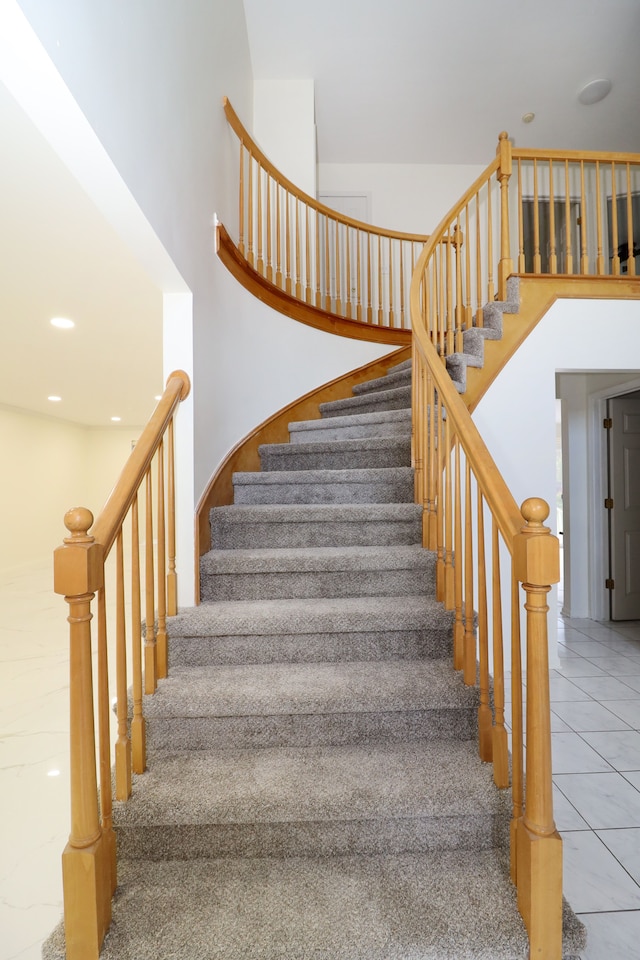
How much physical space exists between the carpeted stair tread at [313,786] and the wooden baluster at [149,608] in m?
0.25

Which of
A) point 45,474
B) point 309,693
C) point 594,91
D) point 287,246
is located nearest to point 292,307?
point 287,246

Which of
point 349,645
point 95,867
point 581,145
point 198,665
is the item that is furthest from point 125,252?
point 581,145

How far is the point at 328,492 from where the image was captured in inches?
102

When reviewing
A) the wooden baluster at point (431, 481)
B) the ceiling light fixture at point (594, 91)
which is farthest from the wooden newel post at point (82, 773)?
the ceiling light fixture at point (594, 91)

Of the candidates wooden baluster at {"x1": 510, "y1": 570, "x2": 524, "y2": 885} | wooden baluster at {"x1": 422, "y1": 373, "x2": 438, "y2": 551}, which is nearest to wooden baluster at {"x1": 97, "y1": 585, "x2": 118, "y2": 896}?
wooden baluster at {"x1": 510, "y1": 570, "x2": 524, "y2": 885}

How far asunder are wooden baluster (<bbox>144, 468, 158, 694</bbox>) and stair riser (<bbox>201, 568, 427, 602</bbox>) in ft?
1.39

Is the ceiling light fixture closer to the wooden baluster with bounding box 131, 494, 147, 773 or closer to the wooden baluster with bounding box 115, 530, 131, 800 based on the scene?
the wooden baluster with bounding box 131, 494, 147, 773

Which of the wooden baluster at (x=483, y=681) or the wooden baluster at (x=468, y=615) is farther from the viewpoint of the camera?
the wooden baluster at (x=468, y=615)

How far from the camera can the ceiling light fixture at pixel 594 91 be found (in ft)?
14.5

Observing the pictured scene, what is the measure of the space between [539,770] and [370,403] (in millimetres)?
2530

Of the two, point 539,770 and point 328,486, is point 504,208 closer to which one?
point 328,486

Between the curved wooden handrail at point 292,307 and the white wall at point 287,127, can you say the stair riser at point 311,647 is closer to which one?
the curved wooden handrail at point 292,307

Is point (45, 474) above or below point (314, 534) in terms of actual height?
above

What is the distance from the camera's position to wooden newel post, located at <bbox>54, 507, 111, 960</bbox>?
3.54ft
